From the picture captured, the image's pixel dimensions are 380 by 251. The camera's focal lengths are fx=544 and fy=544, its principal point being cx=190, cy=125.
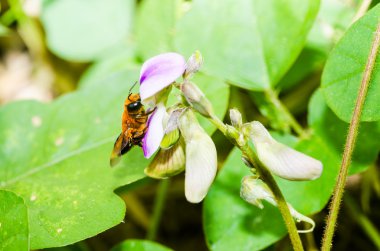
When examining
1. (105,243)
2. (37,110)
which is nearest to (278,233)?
(37,110)

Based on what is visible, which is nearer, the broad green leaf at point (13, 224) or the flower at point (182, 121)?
the flower at point (182, 121)

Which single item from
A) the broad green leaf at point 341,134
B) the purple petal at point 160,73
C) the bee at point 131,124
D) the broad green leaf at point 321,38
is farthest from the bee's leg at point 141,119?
the broad green leaf at point 321,38

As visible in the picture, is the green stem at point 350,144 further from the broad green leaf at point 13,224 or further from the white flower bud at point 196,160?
the broad green leaf at point 13,224

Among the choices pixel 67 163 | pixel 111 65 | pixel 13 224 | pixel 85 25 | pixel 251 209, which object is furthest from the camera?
pixel 85 25

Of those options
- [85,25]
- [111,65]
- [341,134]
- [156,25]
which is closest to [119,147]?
[341,134]

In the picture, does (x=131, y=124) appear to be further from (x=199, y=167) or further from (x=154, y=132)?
(x=199, y=167)

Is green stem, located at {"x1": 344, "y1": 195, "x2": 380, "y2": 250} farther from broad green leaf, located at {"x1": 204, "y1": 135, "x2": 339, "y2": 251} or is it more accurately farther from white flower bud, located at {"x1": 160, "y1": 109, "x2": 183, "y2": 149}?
white flower bud, located at {"x1": 160, "y1": 109, "x2": 183, "y2": 149}

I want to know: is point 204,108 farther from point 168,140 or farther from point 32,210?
point 32,210
